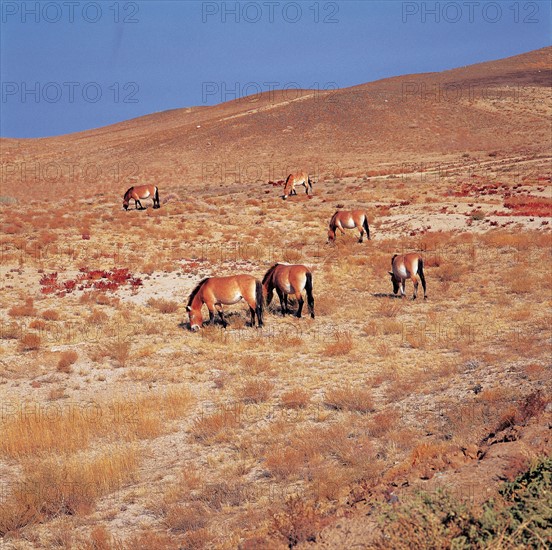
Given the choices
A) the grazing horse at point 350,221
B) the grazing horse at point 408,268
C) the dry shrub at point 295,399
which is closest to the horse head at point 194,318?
the dry shrub at point 295,399

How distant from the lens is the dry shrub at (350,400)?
10.7 m

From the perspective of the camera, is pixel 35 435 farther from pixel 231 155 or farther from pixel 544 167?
pixel 231 155

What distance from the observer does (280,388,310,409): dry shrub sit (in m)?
11.1

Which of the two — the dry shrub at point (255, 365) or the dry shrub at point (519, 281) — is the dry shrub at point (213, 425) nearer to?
the dry shrub at point (255, 365)

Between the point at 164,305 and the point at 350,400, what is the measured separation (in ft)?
30.8

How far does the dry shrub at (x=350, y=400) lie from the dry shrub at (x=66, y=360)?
632cm

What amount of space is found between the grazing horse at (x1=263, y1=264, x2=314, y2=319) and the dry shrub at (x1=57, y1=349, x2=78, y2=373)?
567 centimetres

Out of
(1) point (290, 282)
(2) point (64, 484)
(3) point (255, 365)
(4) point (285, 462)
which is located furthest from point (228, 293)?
(2) point (64, 484)

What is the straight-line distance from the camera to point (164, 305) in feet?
61.6

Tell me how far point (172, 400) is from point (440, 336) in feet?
22.9

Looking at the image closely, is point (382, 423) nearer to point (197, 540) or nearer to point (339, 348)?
point (197, 540)

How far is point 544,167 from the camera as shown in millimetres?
53062

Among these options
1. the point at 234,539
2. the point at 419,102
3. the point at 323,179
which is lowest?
the point at 234,539

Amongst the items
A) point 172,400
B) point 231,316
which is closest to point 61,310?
point 231,316
